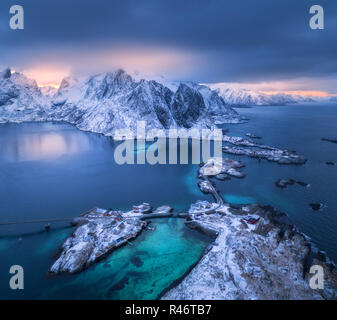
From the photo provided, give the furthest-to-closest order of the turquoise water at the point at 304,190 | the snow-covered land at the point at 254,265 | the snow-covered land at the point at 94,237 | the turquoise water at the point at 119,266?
the turquoise water at the point at 304,190 < the snow-covered land at the point at 94,237 < the turquoise water at the point at 119,266 < the snow-covered land at the point at 254,265

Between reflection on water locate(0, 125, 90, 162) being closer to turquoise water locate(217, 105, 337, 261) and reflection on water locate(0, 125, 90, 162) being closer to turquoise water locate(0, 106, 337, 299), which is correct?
turquoise water locate(0, 106, 337, 299)

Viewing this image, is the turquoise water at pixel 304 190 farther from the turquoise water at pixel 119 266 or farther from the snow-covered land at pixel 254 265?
the turquoise water at pixel 119 266

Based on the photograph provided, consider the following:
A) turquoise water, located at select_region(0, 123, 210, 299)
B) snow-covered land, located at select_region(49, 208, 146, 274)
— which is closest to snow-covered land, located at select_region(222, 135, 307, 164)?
turquoise water, located at select_region(0, 123, 210, 299)

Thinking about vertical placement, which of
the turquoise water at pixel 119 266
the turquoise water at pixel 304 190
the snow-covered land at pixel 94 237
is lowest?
the turquoise water at pixel 119 266

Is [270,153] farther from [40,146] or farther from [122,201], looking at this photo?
[40,146]

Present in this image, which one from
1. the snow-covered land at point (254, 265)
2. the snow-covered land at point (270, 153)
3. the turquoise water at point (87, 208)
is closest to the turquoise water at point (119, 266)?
the turquoise water at point (87, 208)

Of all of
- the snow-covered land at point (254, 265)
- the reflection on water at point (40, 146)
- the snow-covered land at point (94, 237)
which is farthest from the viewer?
the reflection on water at point (40, 146)
